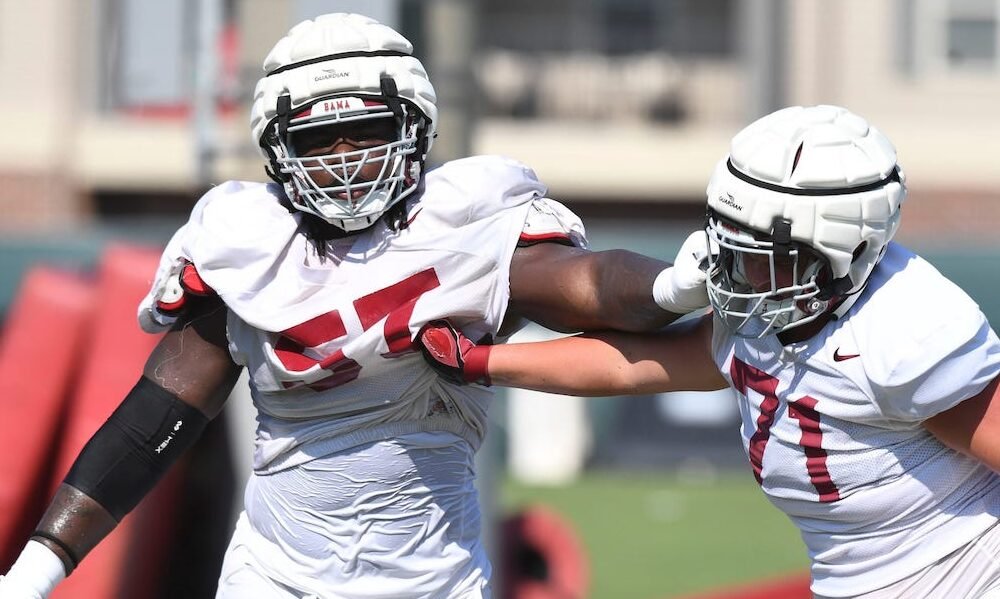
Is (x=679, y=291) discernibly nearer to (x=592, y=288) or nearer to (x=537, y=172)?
(x=592, y=288)

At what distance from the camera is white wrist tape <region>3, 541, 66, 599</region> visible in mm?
2594

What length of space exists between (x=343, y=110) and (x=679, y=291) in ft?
2.23

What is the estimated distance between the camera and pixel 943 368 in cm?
217

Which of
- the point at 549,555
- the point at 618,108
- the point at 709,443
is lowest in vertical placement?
the point at 709,443

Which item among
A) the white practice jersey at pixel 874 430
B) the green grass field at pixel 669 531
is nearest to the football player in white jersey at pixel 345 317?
the white practice jersey at pixel 874 430

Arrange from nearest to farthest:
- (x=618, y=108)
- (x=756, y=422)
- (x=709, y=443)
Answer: (x=756, y=422), (x=709, y=443), (x=618, y=108)

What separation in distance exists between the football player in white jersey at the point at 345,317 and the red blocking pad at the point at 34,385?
1946 millimetres

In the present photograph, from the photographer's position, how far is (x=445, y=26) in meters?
4.20

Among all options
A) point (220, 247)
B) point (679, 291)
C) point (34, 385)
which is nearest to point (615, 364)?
point (679, 291)

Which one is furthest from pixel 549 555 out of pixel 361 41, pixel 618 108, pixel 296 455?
pixel 618 108

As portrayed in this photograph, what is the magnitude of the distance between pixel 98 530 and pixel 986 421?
163 cm

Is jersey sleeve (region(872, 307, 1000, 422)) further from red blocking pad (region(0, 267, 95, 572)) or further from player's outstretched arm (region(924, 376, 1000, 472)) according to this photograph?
→ red blocking pad (region(0, 267, 95, 572))

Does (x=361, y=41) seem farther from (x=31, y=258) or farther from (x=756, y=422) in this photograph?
(x=31, y=258)

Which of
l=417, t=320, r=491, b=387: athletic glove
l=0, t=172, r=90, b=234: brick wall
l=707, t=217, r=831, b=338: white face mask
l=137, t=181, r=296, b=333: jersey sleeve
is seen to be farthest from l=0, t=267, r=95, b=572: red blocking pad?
l=0, t=172, r=90, b=234: brick wall
